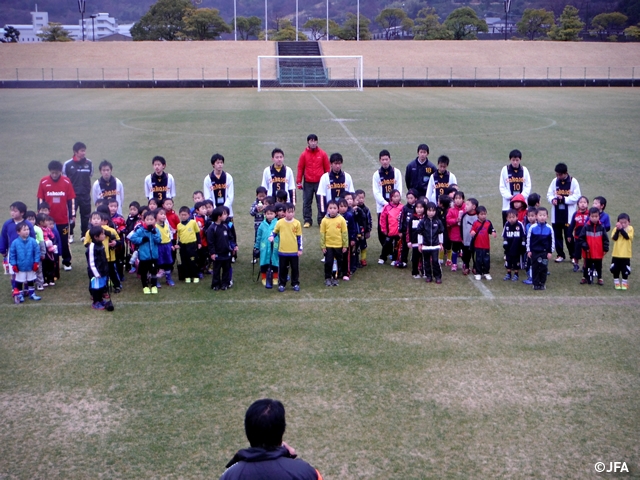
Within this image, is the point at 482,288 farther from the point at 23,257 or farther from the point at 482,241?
the point at 23,257

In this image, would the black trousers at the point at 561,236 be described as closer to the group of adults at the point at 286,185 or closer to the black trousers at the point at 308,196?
the group of adults at the point at 286,185

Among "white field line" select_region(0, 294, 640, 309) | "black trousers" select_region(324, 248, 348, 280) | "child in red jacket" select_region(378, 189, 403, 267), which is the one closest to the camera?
"white field line" select_region(0, 294, 640, 309)

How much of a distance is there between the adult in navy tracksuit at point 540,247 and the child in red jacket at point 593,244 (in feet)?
1.86

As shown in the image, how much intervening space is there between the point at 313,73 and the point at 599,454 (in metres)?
54.6

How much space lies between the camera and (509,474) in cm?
570

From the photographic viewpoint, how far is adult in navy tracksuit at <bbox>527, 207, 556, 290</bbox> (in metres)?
10.1

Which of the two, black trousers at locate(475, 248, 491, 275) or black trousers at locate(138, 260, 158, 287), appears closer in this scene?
black trousers at locate(138, 260, 158, 287)

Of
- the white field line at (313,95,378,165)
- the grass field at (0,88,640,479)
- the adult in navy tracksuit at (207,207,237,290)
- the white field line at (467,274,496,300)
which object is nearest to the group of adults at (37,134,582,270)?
the grass field at (0,88,640,479)

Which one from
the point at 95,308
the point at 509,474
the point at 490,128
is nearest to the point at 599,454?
the point at 509,474

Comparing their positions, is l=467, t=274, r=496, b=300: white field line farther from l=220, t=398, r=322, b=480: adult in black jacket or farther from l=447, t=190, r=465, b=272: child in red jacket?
l=220, t=398, r=322, b=480: adult in black jacket

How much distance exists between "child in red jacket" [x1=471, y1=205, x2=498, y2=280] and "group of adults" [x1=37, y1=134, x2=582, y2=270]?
1.20 m

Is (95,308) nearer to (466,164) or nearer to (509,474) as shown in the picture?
(509,474)

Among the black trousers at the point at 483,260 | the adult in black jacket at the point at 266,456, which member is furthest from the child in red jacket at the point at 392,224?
the adult in black jacket at the point at 266,456

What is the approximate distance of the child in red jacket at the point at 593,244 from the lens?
10.2 m
